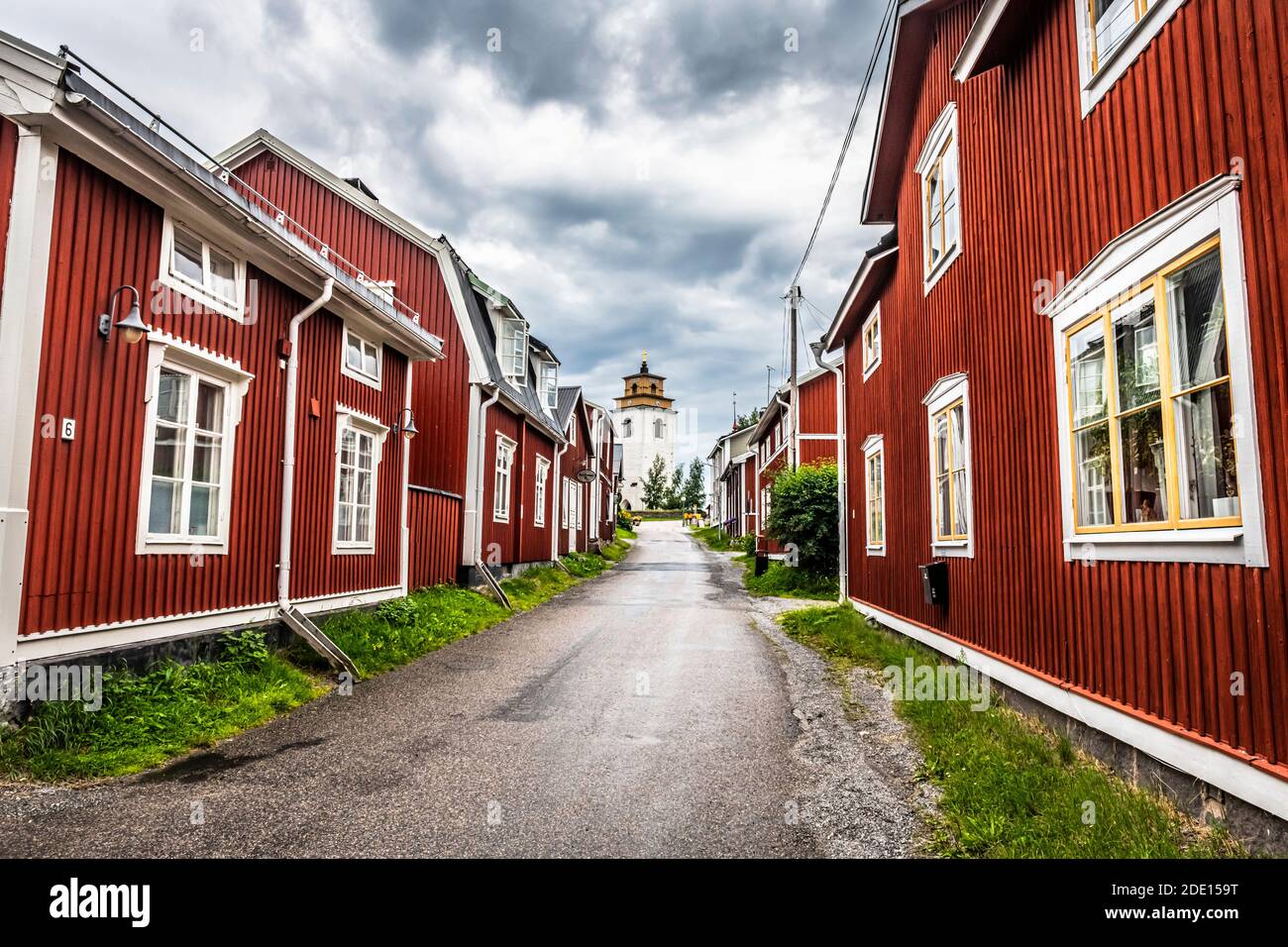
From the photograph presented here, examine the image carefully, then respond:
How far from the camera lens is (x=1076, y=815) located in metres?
3.89

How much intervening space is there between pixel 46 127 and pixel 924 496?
8.70 meters

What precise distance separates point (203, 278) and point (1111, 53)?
7.34m

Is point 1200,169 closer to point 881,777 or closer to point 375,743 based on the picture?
point 881,777

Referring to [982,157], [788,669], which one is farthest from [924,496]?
[982,157]

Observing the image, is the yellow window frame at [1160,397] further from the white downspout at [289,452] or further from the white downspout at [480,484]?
the white downspout at [480,484]

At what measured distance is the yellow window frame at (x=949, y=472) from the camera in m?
7.67

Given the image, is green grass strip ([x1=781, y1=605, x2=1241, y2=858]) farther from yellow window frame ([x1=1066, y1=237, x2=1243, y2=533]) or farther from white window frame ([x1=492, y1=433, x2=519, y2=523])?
white window frame ([x1=492, y1=433, x2=519, y2=523])

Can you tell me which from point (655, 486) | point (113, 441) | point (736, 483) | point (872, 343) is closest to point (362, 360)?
point (113, 441)

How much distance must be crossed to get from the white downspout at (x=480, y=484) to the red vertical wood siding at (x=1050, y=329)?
8.66 metres

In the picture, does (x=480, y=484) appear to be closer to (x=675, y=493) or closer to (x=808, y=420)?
(x=808, y=420)

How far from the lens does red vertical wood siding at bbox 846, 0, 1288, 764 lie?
3.41 metres

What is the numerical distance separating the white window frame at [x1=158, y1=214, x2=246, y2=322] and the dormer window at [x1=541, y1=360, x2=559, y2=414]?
14.9 meters

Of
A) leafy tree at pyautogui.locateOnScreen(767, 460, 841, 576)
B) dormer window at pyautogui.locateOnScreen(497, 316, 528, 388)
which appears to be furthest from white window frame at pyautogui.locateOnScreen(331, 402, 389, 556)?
leafy tree at pyautogui.locateOnScreen(767, 460, 841, 576)

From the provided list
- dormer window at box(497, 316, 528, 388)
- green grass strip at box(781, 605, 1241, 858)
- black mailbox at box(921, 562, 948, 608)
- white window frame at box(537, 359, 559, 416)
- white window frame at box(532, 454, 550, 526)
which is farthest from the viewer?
white window frame at box(537, 359, 559, 416)
